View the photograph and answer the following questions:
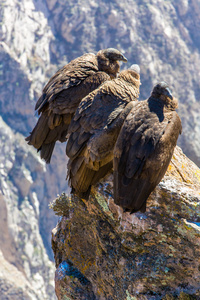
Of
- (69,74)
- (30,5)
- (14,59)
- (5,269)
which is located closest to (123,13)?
(30,5)

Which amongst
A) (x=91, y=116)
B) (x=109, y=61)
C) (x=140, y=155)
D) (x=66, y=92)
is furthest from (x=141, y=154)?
(x=109, y=61)

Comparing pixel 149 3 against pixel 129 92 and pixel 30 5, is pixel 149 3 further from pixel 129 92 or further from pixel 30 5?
pixel 129 92

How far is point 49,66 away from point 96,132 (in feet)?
172

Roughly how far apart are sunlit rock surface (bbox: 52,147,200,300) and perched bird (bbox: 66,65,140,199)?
32 cm

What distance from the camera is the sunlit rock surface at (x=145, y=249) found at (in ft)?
16.9

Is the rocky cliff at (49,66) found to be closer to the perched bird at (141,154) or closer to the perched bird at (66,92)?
the perched bird at (66,92)

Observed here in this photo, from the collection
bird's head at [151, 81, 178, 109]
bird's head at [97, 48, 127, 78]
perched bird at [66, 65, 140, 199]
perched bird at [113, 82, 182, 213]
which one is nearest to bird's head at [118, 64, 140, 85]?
perched bird at [66, 65, 140, 199]

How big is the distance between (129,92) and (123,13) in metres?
57.5

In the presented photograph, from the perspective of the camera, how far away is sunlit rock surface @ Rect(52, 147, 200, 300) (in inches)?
203

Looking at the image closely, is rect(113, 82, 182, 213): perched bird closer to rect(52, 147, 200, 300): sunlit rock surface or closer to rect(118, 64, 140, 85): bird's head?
rect(52, 147, 200, 300): sunlit rock surface

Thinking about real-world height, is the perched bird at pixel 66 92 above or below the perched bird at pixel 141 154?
above

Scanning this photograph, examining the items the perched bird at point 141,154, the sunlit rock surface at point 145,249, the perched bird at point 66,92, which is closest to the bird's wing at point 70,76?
the perched bird at point 66,92

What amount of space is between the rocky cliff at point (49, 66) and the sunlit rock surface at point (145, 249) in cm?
3799

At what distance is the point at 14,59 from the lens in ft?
166
